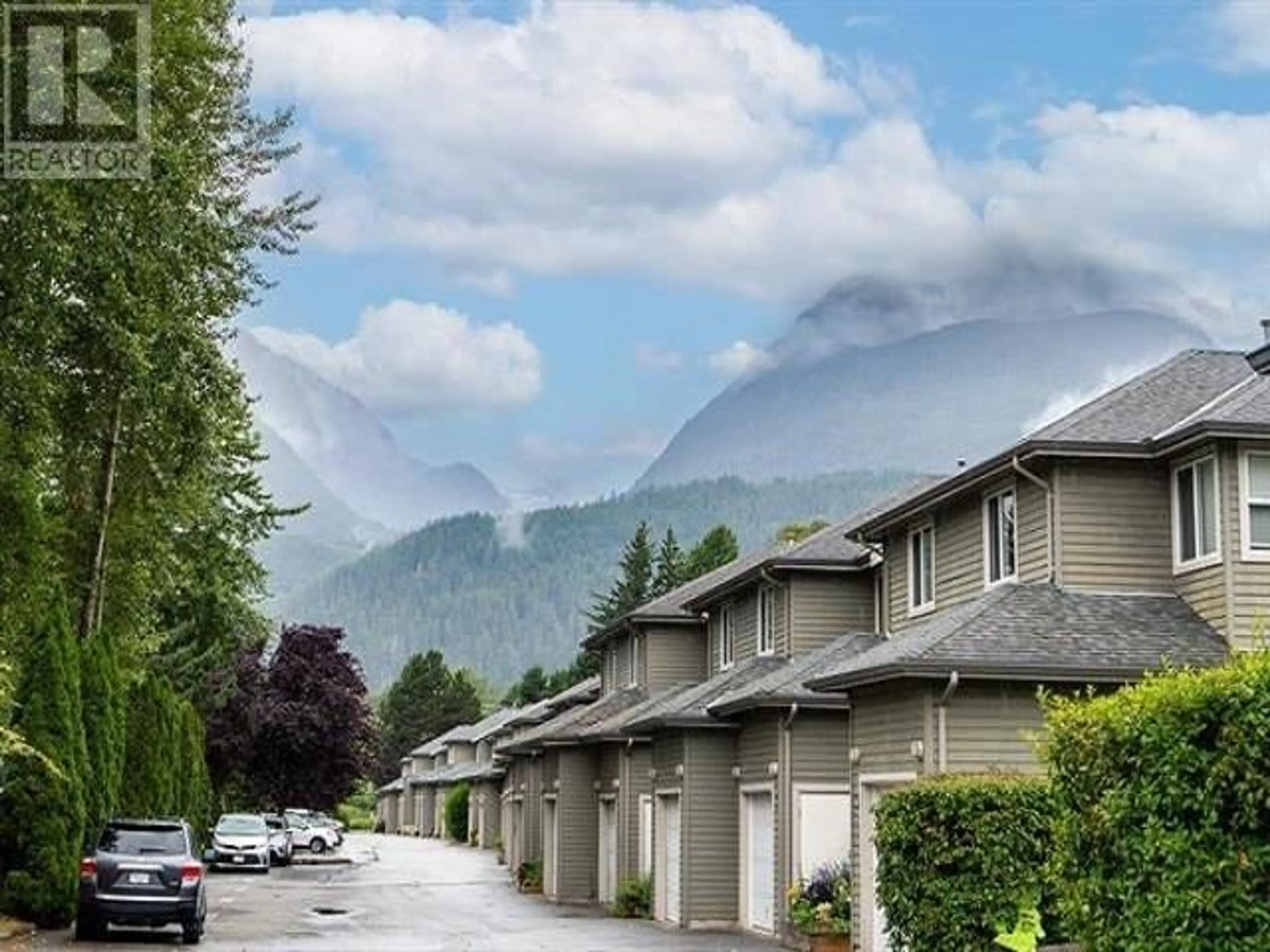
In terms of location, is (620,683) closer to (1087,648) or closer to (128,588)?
(128,588)

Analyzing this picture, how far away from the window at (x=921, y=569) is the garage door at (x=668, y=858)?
685 cm

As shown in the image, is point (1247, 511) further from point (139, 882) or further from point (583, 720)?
point (583, 720)

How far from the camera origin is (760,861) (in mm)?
29875

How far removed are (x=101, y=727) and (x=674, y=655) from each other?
15.3 meters

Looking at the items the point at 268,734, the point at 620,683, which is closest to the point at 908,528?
the point at 620,683

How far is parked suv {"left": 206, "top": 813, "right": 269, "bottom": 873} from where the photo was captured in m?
51.2

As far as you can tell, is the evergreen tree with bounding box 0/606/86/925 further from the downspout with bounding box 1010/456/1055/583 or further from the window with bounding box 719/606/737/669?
the downspout with bounding box 1010/456/1055/583

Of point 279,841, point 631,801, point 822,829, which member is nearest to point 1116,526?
point 822,829

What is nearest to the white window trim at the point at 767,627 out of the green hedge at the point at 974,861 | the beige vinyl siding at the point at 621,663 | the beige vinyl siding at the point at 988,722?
the beige vinyl siding at the point at 621,663

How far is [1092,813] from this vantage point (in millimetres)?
11508

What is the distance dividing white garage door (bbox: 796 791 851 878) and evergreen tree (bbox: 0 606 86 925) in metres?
10.8

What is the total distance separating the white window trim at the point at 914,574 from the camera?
26859mm

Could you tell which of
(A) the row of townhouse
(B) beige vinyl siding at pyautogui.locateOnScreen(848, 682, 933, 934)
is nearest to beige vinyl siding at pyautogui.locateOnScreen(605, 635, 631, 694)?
(A) the row of townhouse

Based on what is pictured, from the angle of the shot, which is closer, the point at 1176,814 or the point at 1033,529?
the point at 1176,814
